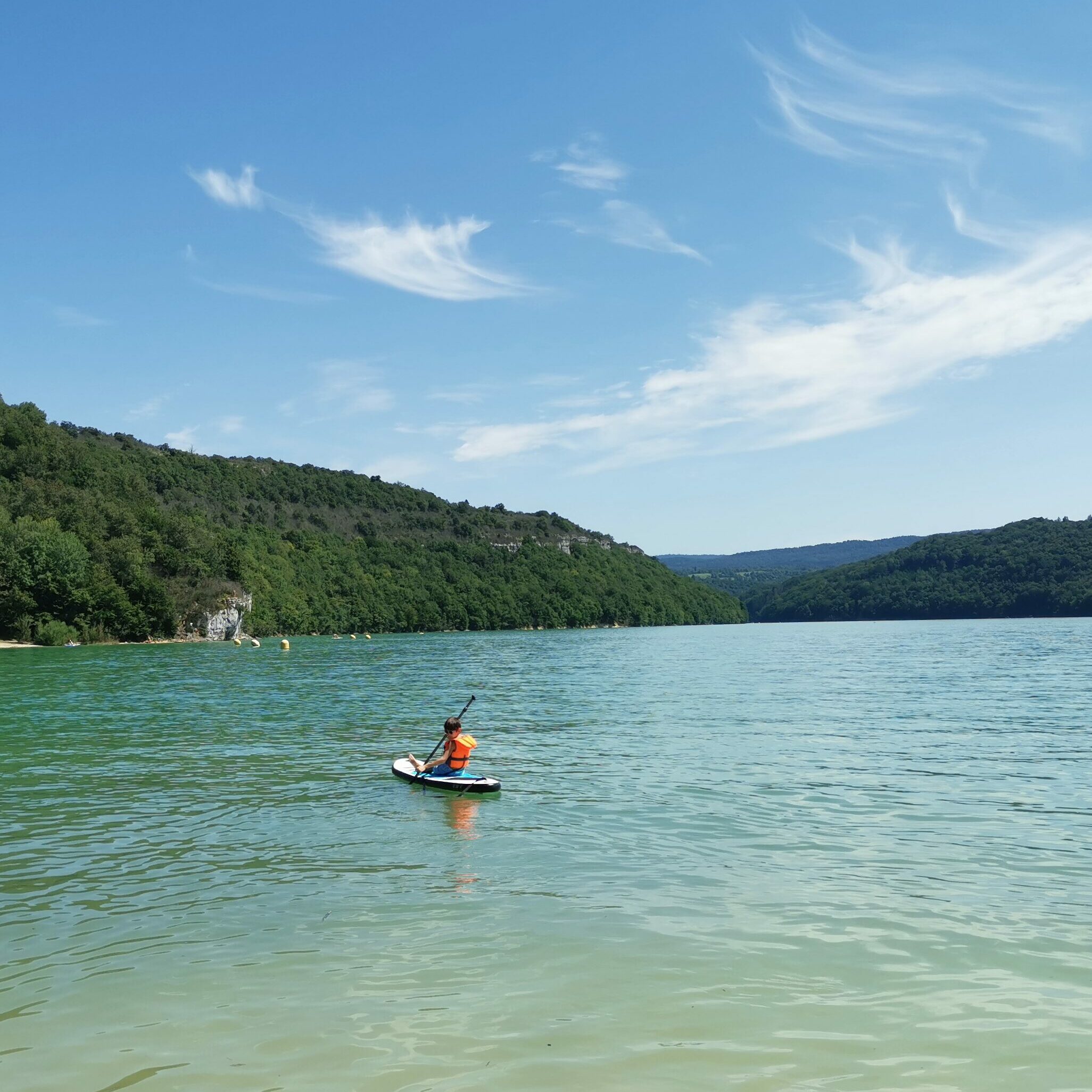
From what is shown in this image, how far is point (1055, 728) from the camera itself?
97.1 ft

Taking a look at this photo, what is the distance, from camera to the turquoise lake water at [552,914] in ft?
24.9

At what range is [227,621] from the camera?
124 meters

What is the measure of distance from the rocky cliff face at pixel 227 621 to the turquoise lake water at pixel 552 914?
94.5 metres

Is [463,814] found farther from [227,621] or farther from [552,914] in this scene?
[227,621]

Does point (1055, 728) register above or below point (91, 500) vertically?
below

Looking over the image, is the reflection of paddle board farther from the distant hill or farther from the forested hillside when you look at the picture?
the distant hill

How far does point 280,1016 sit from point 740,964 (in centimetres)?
439

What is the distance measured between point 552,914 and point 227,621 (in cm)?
12026

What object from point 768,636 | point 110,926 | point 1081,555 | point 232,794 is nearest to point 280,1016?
point 110,926

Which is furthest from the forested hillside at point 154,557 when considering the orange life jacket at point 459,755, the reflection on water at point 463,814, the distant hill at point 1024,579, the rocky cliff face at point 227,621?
the distant hill at point 1024,579

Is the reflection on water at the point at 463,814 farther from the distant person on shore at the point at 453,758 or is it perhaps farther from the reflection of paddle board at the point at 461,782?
the distant person on shore at the point at 453,758

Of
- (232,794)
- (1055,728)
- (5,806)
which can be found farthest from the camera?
(1055,728)

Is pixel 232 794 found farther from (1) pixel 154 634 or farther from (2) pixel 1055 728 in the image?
(1) pixel 154 634

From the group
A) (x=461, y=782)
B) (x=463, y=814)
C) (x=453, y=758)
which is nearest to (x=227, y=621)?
(x=453, y=758)
